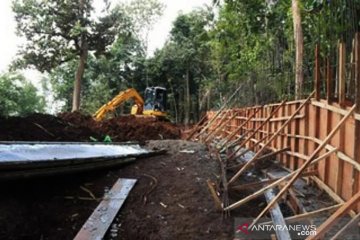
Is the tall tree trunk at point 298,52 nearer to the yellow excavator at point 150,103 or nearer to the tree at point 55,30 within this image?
the yellow excavator at point 150,103

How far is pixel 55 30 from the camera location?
902 inches

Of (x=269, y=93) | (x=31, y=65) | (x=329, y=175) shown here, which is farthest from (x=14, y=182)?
(x=31, y=65)

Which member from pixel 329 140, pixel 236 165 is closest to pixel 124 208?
pixel 329 140

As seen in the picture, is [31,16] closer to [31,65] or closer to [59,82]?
[31,65]

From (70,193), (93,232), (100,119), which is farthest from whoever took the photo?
(100,119)

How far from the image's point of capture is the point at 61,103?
3769cm

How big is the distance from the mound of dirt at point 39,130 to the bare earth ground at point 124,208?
3494mm

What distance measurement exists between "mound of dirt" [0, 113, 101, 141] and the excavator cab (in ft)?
22.6

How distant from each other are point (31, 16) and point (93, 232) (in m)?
20.8

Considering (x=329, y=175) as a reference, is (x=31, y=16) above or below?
above

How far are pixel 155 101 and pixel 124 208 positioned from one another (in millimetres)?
14114

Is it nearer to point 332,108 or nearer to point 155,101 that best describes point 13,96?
point 155,101

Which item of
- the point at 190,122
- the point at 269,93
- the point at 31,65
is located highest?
the point at 31,65

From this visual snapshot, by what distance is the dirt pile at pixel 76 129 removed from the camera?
9.81m
